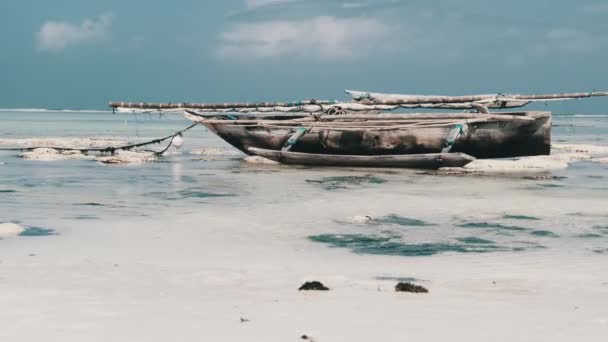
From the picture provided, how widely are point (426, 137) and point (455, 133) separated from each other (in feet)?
2.66

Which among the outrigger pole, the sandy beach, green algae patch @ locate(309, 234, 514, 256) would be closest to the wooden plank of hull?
the outrigger pole

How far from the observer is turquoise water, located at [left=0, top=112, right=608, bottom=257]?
30.0 feet

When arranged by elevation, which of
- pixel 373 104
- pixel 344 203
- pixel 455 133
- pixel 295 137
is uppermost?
pixel 373 104

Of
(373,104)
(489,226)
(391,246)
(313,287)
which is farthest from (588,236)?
(373,104)

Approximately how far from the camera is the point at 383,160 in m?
19.2

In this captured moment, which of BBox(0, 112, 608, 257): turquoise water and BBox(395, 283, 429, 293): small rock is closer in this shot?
BBox(395, 283, 429, 293): small rock

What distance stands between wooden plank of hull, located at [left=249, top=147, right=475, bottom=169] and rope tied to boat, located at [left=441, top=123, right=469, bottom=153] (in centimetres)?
28

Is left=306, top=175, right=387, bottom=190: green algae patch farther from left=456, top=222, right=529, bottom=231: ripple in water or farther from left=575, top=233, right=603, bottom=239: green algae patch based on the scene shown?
left=575, top=233, right=603, bottom=239: green algae patch

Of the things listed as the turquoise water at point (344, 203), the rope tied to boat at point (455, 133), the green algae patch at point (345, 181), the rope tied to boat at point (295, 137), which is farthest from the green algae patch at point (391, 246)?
the rope tied to boat at point (295, 137)

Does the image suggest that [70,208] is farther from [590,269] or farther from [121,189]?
[590,269]

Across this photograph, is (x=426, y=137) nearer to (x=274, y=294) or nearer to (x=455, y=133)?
(x=455, y=133)

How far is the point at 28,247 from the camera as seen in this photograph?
7930 mm

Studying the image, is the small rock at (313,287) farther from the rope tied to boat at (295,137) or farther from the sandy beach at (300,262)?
the rope tied to boat at (295,137)

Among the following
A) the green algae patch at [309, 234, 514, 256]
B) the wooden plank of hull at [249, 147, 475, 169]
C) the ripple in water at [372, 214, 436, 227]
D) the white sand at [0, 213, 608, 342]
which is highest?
the wooden plank of hull at [249, 147, 475, 169]
